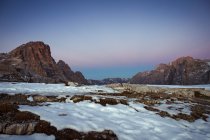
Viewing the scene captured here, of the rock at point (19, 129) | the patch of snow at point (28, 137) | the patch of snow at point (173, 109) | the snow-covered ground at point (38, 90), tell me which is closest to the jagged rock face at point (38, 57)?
the snow-covered ground at point (38, 90)

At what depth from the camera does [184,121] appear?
57.0 feet

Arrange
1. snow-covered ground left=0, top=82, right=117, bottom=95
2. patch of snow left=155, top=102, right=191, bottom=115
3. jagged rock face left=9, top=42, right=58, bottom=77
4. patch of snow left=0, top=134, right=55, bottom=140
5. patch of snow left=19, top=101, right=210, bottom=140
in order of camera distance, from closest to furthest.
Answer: patch of snow left=0, top=134, right=55, bottom=140
patch of snow left=19, top=101, right=210, bottom=140
patch of snow left=155, top=102, right=191, bottom=115
snow-covered ground left=0, top=82, right=117, bottom=95
jagged rock face left=9, top=42, right=58, bottom=77

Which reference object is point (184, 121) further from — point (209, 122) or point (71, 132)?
point (71, 132)

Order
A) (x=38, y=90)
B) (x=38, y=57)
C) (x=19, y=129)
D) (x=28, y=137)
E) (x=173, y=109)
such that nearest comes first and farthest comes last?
(x=28, y=137) < (x=19, y=129) < (x=173, y=109) < (x=38, y=90) < (x=38, y=57)

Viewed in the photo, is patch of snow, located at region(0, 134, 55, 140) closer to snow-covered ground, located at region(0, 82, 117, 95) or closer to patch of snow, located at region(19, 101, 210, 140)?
patch of snow, located at region(19, 101, 210, 140)

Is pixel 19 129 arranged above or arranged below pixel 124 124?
above

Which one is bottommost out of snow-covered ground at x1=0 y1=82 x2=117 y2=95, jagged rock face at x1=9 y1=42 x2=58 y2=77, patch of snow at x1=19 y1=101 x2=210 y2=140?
patch of snow at x1=19 y1=101 x2=210 y2=140

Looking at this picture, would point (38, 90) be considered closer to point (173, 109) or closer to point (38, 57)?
point (173, 109)

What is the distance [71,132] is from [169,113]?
11128 millimetres

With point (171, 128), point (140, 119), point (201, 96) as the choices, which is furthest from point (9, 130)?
point (201, 96)

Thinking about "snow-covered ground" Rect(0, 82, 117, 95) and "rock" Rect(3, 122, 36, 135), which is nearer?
"rock" Rect(3, 122, 36, 135)

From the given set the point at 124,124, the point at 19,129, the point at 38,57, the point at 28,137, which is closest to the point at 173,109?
the point at 124,124

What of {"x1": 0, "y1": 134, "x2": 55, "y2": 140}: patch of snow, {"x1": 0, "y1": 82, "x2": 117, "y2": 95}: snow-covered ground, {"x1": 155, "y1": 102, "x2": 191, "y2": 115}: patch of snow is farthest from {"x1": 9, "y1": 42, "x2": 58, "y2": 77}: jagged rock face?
{"x1": 0, "y1": 134, "x2": 55, "y2": 140}: patch of snow

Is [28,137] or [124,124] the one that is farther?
[124,124]
